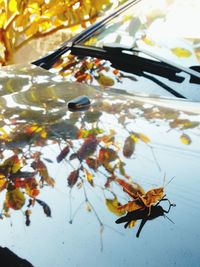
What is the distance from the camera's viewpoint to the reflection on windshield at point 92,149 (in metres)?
1.07

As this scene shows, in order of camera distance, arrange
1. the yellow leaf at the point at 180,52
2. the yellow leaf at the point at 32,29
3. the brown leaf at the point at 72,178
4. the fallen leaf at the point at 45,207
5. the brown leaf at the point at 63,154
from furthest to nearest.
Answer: the yellow leaf at the point at 32,29
the yellow leaf at the point at 180,52
the brown leaf at the point at 63,154
the brown leaf at the point at 72,178
the fallen leaf at the point at 45,207

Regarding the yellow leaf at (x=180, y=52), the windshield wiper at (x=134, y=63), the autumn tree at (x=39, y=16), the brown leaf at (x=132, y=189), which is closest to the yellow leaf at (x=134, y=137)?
the brown leaf at (x=132, y=189)

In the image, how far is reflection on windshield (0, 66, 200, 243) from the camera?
1065mm

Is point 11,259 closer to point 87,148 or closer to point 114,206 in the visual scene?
point 114,206

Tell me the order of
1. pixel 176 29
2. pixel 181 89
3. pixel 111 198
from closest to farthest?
pixel 111 198 < pixel 181 89 < pixel 176 29

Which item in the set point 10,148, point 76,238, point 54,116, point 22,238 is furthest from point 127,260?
point 54,116

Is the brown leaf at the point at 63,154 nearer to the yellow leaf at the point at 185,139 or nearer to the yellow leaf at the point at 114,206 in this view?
the yellow leaf at the point at 114,206

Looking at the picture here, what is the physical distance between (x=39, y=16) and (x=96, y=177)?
8.53 ft

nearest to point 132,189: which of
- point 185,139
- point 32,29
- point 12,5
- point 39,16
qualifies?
point 185,139

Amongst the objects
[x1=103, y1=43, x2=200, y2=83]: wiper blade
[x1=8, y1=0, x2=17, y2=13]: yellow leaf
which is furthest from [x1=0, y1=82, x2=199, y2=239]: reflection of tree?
[x1=8, y1=0, x2=17, y2=13]: yellow leaf

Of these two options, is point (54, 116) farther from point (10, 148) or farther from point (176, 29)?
point (176, 29)

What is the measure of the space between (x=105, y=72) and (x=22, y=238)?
119cm

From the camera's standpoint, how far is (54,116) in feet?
5.06

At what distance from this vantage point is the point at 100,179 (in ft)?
3.75
